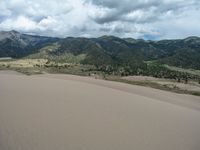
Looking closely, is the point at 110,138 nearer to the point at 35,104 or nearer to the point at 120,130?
the point at 120,130

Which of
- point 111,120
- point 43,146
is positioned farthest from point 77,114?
point 43,146

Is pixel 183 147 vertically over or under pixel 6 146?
under

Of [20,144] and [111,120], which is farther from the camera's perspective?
[111,120]

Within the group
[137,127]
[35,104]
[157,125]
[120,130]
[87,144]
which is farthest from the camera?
[35,104]

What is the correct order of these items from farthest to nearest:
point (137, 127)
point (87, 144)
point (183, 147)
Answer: point (137, 127) → point (183, 147) → point (87, 144)

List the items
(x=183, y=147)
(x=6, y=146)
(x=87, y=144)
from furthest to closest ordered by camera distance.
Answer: (x=183, y=147) < (x=87, y=144) < (x=6, y=146)

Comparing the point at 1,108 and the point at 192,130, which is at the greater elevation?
the point at 1,108

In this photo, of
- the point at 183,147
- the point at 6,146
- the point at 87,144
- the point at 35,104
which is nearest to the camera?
the point at 6,146

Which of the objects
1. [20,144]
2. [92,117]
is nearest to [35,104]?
[92,117]

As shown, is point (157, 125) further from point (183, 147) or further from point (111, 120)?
point (183, 147)
